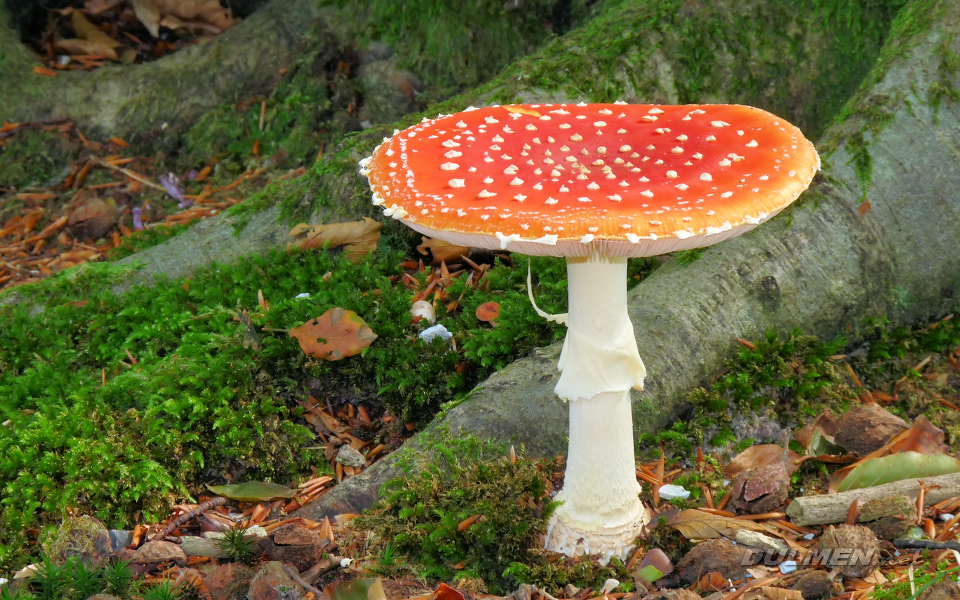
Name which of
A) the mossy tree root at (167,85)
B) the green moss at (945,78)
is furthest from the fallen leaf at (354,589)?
the mossy tree root at (167,85)

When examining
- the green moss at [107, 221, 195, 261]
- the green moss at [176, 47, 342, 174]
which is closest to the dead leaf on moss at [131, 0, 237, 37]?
the green moss at [176, 47, 342, 174]

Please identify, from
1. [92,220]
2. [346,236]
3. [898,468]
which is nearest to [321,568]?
[346,236]

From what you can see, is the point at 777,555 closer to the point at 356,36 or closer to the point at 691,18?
the point at 691,18

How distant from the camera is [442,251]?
4.55 meters

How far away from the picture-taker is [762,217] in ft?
7.18

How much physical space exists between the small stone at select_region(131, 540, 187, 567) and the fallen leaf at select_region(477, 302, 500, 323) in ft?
5.81

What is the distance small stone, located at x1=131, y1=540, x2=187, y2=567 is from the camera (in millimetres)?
3006

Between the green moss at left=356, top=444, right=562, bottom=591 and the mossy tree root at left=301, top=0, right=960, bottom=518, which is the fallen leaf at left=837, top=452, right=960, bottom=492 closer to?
the mossy tree root at left=301, top=0, right=960, bottom=518

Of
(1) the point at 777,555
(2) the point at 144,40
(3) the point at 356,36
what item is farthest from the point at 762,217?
(2) the point at 144,40

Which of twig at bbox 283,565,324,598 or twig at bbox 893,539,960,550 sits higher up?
twig at bbox 893,539,960,550

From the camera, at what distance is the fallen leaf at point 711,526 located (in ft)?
9.67

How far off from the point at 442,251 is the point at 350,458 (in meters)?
1.44

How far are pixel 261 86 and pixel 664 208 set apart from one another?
5.24 meters

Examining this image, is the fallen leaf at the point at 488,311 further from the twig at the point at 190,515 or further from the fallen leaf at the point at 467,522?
the twig at the point at 190,515
